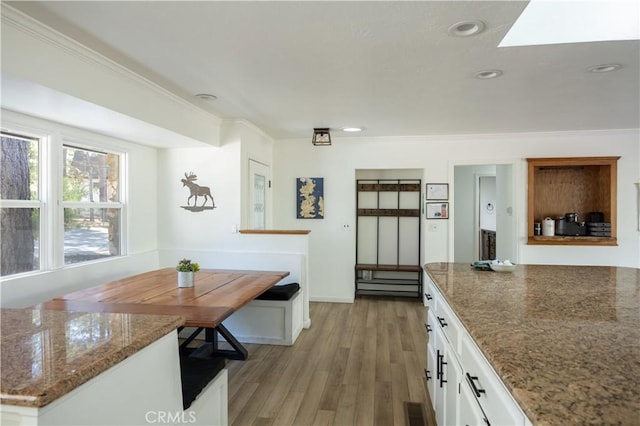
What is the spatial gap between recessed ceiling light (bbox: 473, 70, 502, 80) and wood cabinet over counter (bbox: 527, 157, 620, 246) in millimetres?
2505

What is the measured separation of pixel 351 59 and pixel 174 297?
6.76 ft

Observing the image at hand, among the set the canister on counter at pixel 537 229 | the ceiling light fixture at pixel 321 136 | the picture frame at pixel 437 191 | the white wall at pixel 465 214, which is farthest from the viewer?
the white wall at pixel 465 214

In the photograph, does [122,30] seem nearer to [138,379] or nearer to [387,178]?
[138,379]

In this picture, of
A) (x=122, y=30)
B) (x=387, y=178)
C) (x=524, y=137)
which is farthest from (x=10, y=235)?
(x=524, y=137)

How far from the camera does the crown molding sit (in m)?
1.79

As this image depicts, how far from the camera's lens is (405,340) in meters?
3.67

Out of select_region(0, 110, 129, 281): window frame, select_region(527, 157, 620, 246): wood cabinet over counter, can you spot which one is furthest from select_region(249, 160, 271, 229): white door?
select_region(527, 157, 620, 246): wood cabinet over counter

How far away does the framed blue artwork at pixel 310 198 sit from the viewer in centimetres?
522

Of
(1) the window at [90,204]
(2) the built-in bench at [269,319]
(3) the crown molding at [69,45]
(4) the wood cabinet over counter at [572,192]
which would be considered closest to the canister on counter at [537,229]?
(4) the wood cabinet over counter at [572,192]

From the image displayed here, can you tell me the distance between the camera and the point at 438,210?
496 cm

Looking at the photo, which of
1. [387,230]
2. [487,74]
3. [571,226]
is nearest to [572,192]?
[571,226]

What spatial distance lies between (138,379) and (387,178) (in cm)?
494

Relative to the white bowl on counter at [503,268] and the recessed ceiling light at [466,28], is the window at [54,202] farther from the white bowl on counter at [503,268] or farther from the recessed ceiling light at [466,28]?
the white bowl on counter at [503,268]

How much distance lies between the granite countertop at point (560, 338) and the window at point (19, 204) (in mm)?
3125
